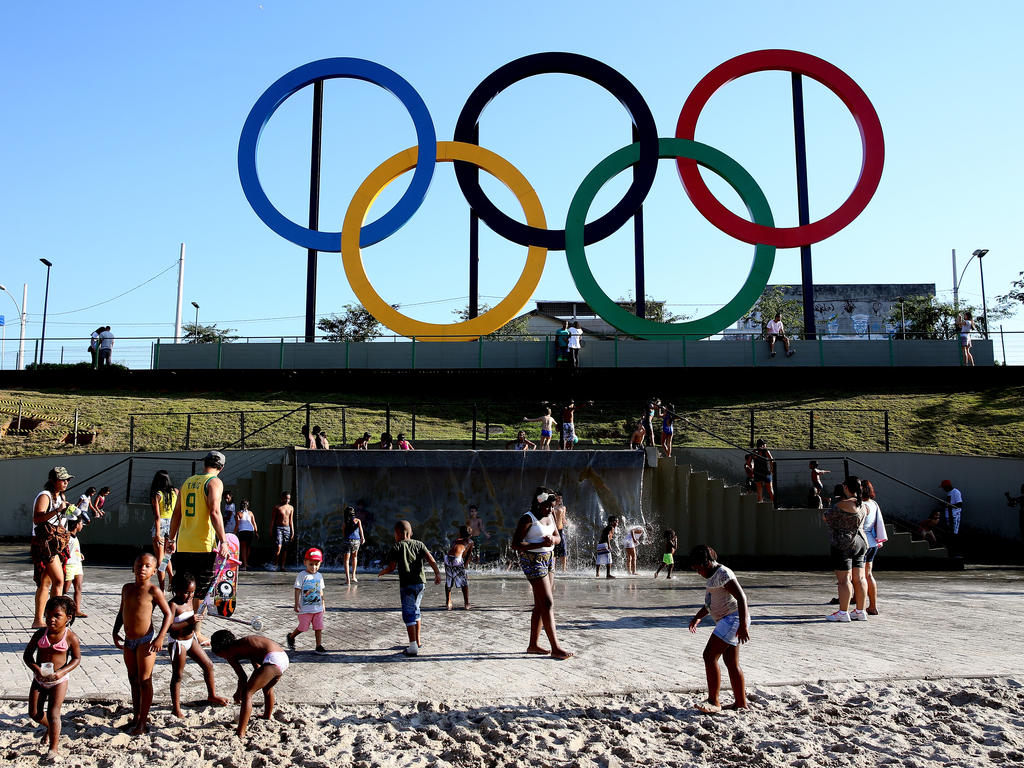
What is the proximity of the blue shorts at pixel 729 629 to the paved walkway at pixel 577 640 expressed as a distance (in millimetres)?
790

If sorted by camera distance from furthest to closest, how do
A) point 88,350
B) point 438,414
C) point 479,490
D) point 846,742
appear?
point 88,350, point 438,414, point 479,490, point 846,742

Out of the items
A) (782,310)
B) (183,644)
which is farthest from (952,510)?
(782,310)

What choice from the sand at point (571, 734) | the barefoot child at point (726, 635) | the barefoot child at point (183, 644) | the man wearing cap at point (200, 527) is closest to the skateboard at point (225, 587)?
the man wearing cap at point (200, 527)

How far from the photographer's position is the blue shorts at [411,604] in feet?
26.9

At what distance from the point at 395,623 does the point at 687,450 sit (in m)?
11.9

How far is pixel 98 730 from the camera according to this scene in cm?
607

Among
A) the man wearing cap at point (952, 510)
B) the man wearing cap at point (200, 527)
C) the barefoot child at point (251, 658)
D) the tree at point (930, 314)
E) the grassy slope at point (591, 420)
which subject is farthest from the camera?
the tree at point (930, 314)

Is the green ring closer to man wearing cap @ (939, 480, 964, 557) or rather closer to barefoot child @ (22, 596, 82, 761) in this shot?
man wearing cap @ (939, 480, 964, 557)

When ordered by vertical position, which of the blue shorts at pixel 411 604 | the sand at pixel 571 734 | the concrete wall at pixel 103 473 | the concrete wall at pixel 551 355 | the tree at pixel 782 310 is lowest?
the sand at pixel 571 734

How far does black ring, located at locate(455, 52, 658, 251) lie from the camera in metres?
27.5

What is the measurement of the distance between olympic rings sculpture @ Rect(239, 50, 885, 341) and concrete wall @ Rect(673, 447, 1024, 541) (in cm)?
855

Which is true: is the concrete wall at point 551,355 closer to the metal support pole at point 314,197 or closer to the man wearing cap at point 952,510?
the metal support pole at point 314,197

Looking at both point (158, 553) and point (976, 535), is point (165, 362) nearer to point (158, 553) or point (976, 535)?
point (158, 553)

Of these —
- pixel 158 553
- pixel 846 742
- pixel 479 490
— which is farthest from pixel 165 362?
pixel 846 742
